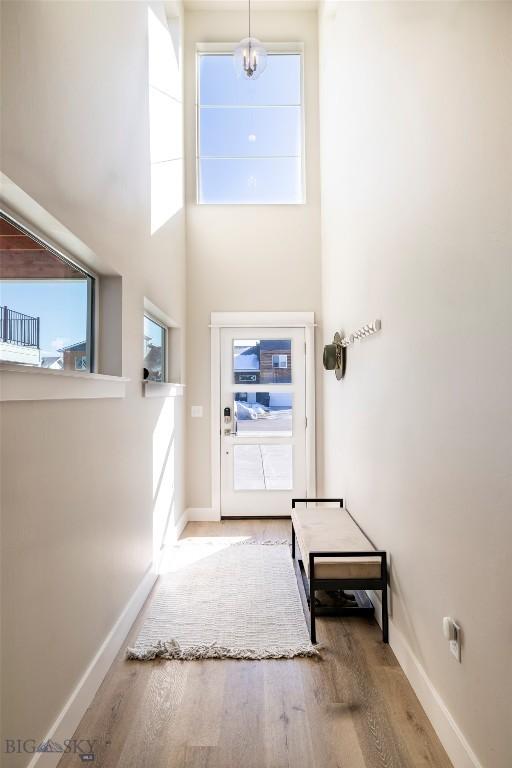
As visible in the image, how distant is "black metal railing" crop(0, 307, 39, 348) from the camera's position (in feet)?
4.65

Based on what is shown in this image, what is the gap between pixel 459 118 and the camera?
58.6 inches

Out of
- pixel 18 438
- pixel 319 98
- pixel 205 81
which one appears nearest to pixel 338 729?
pixel 18 438

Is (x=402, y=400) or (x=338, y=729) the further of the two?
(x=402, y=400)

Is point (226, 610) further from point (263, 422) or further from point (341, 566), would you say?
point (263, 422)

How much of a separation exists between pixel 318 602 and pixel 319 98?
4.56m

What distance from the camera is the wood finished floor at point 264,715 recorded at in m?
1.56

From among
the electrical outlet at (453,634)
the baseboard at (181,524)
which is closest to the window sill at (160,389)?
the baseboard at (181,524)

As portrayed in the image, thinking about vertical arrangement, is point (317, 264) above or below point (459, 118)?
above

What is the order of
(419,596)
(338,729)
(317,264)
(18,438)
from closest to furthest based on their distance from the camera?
(18,438), (338,729), (419,596), (317,264)

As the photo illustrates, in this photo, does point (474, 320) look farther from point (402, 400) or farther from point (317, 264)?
point (317, 264)

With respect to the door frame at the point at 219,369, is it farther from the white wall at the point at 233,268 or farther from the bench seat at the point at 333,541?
the bench seat at the point at 333,541

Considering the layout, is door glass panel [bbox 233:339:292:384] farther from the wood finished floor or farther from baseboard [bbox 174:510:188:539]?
the wood finished floor

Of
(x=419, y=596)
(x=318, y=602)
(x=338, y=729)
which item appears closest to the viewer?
(x=338, y=729)

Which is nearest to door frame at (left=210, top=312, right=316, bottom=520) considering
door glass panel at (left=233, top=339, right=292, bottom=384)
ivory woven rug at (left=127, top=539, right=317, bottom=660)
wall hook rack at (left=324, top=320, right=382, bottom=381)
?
door glass panel at (left=233, top=339, right=292, bottom=384)
